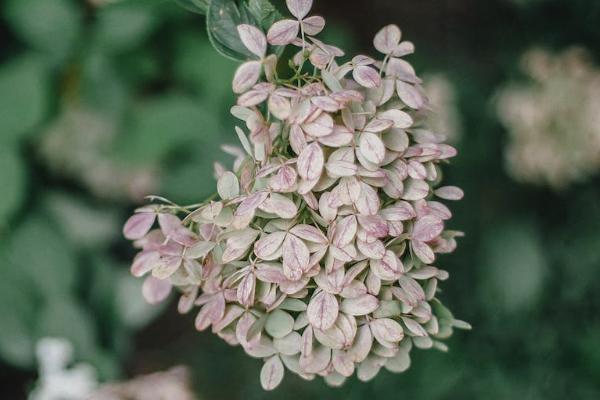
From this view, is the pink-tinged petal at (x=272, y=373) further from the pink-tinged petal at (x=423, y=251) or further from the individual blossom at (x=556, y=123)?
the individual blossom at (x=556, y=123)

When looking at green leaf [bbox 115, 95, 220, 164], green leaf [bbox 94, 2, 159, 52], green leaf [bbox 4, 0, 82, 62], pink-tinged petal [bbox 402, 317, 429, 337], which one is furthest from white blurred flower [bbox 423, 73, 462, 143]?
pink-tinged petal [bbox 402, 317, 429, 337]

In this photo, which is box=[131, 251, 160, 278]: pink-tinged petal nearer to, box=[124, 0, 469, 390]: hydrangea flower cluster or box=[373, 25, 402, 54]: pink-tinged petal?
box=[124, 0, 469, 390]: hydrangea flower cluster

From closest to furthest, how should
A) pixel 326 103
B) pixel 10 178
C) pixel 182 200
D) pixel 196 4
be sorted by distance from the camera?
1. pixel 326 103
2. pixel 196 4
3. pixel 10 178
4. pixel 182 200

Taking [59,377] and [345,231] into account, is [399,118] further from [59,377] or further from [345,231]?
[59,377]

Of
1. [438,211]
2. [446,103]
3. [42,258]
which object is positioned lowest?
[42,258]

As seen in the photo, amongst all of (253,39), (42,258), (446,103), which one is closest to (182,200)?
(42,258)

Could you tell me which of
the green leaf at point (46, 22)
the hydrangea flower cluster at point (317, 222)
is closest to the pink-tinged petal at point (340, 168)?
the hydrangea flower cluster at point (317, 222)
